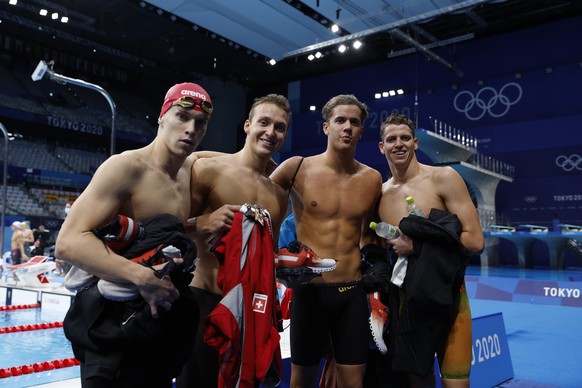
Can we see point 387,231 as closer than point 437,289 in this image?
No

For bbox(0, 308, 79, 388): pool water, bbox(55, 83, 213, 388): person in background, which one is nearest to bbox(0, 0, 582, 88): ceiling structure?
bbox(0, 308, 79, 388): pool water

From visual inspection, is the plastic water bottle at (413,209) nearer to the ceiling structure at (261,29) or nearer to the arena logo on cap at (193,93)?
the arena logo on cap at (193,93)

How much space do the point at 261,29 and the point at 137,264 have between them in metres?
19.4

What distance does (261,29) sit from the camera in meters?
19.7

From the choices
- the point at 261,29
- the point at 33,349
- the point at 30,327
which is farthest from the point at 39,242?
the point at 261,29

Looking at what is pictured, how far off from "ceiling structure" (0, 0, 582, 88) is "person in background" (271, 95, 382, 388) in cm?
1467

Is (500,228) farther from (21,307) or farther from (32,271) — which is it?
(21,307)

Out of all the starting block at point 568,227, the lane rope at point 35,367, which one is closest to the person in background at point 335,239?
the lane rope at point 35,367

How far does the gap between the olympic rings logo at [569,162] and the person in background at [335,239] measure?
653 inches

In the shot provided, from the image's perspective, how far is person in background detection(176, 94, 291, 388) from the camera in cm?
230

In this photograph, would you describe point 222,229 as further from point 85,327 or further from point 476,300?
point 476,300

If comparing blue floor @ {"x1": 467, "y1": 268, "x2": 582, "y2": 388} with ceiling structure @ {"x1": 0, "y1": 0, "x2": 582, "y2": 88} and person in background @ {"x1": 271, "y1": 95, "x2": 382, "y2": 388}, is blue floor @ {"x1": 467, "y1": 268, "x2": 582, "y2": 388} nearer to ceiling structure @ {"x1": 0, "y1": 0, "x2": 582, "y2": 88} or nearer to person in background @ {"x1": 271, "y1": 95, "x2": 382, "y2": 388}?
person in background @ {"x1": 271, "y1": 95, "x2": 382, "y2": 388}

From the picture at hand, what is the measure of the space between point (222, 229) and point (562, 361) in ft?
16.2

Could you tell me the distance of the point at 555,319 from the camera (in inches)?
312
